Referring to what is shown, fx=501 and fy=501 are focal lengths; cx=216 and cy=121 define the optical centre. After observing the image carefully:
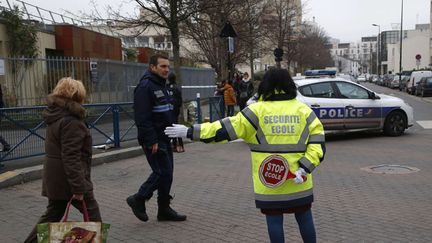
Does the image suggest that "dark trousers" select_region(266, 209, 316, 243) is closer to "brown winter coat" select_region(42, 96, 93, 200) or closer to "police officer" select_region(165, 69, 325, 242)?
"police officer" select_region(165, 69, 325, 242)

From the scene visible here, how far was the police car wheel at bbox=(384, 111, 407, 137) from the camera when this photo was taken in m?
12.7

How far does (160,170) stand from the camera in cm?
537

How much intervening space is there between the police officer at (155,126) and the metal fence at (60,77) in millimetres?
8783

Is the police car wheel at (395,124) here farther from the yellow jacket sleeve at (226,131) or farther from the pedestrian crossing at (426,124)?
the yellow jacket sleeve at (226,131)

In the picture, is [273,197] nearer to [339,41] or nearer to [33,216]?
[33,216]

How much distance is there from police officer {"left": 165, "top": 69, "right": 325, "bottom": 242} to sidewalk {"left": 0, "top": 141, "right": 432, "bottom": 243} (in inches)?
55.2

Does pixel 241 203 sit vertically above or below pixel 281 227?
below

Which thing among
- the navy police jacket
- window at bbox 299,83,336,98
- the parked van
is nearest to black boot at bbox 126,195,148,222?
the navy police jacket

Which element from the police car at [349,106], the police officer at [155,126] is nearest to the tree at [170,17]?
the police car at [349,106]

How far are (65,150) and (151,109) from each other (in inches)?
59.4

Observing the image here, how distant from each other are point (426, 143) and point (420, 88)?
24.5 meters

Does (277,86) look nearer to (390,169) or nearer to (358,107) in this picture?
(390,169)

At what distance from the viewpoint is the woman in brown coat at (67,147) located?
3.81 m

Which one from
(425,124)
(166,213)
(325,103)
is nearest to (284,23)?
(425,124)
